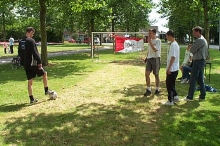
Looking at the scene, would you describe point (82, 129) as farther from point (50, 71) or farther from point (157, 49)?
point (50, 71)

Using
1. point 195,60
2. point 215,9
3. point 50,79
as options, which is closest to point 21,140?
point 195,60

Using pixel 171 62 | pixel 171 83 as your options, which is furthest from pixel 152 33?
pixel 171 83

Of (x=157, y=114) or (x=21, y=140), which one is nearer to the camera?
(x=21, y=140)

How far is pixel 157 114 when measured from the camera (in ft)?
22.7

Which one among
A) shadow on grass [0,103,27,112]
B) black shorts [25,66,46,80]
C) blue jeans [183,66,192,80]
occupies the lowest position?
shadow on grass [0,103,27,112]

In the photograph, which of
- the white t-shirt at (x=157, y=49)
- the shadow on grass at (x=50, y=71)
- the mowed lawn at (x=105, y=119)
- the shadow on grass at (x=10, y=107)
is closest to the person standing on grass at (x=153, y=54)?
the white t-shirt at (x=157, y=49)

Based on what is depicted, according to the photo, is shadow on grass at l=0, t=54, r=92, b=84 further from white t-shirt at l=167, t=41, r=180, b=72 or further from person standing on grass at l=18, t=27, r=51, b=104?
white t-shirt at l=167, t=41, r=180, b=72

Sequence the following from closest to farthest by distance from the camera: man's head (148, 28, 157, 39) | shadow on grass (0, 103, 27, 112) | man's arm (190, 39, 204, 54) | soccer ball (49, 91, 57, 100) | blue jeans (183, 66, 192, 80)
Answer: shadow on grass (0, 103, 27, 112) → man's arm (190, 39, 204, 54) → soccer ball (49, 91, 57, 100) → man's head (148, 28, 157, 39) → blue jeans (183, 66, 192, 80)

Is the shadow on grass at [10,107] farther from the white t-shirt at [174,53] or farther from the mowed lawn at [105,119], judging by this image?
the white t-shirt at [174,53]

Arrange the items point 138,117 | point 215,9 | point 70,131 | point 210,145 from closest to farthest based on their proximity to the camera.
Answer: point 210,145 < point 70,131 < point 138,117 < point 215,9

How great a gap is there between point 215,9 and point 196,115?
48.9 ft

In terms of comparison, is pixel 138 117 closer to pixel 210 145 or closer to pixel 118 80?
pixel 210 145

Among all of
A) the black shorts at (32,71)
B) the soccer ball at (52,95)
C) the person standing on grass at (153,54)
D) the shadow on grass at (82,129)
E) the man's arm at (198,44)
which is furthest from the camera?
the person standing on grass at (153,54)

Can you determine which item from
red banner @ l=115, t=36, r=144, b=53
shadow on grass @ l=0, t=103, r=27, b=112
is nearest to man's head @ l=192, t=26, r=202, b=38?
shadow on grass @ l=0, t=103, r=27, b=112
